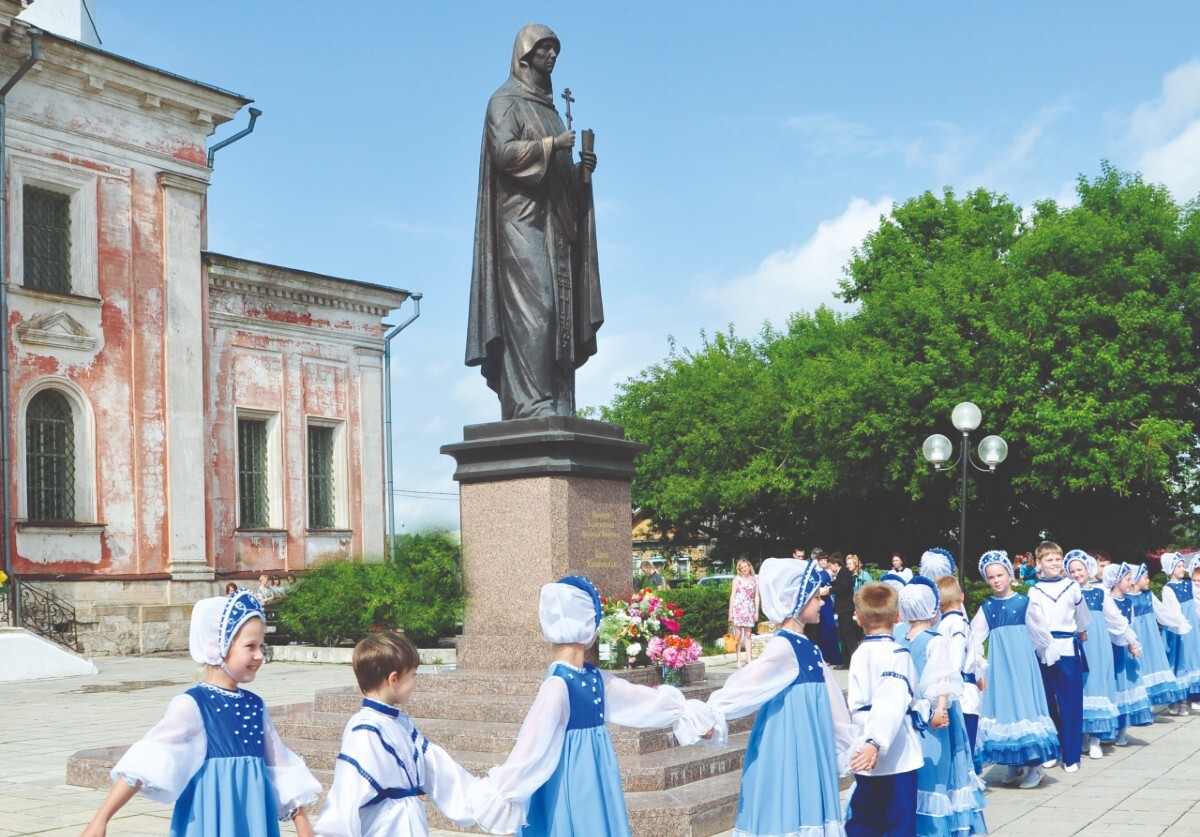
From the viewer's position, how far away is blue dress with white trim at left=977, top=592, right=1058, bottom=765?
10.0 metres

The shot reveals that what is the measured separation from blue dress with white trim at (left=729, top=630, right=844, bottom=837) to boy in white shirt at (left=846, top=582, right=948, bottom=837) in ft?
1.15

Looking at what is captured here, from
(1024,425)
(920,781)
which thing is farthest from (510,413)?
(1024,425)

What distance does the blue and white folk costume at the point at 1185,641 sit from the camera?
1503 cm

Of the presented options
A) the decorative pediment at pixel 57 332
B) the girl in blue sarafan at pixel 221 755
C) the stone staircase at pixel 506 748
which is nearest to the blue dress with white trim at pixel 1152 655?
the stone staircase at pixel 506 748

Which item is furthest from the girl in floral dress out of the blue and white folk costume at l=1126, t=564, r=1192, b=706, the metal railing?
the metal railing

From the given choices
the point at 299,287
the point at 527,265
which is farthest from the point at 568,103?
the point at 299,287

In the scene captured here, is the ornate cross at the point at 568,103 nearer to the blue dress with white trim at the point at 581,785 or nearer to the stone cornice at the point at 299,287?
the blue dress with white trim at the point at 581,785

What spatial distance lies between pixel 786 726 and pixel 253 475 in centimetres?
2367

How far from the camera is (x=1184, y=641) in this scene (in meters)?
15.3

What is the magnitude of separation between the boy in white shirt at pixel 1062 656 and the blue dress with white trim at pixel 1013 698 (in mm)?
288

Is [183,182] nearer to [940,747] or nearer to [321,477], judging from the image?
[321,477]

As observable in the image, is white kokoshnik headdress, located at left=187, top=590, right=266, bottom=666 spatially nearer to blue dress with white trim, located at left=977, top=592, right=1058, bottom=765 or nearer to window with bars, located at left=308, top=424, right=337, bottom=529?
blue dress with white trim, located at left=977, top=592, right=1058, bottom=765

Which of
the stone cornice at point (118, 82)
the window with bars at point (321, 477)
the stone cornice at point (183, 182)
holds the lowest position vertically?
the window with bars at point (321, 477)

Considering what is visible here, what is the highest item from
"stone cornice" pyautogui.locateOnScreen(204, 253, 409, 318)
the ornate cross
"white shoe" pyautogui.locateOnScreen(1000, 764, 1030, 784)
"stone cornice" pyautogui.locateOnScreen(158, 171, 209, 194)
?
"stone cornice" pyautogui.locateOnScreen(158, 171, 209, 194)
